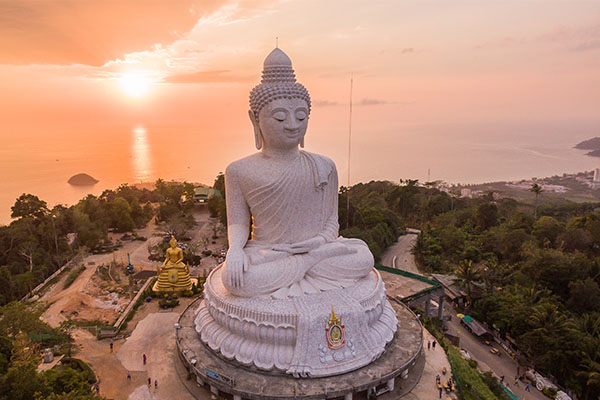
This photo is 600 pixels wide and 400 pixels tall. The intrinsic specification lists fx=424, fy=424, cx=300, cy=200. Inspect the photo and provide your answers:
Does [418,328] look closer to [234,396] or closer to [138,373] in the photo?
[234,396]

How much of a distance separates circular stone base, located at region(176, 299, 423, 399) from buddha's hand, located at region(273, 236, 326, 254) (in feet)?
10.6

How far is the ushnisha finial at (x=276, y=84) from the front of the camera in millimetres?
11438

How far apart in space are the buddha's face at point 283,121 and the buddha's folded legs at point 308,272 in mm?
3214

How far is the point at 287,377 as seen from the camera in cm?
1016

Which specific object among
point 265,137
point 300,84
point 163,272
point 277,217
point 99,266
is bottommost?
point 99,266

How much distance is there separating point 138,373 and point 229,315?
3.35 metres

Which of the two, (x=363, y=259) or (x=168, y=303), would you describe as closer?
(x=363, y=259)

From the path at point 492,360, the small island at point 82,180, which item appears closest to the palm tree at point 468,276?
the path at point 492,360

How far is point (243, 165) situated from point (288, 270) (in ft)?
10.8

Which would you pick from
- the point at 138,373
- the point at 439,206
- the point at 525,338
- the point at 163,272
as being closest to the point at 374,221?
the point at 439,206

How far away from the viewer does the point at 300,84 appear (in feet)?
38.8

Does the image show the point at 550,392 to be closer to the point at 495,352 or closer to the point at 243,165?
the point at 495,352

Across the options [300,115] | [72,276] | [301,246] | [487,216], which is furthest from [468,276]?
[72,276]

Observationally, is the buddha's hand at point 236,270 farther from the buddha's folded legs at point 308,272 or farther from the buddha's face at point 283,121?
the buddha's face at point 283,121
